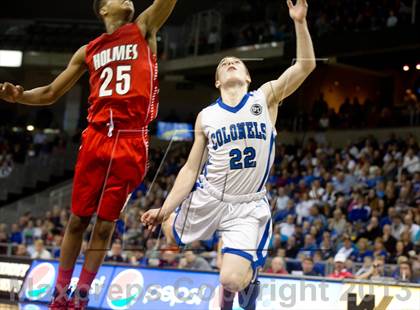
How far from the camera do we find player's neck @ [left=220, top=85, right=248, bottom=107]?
5094mm

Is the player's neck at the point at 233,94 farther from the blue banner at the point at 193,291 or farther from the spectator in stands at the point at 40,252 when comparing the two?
the spectator in stands at the point at 40,252

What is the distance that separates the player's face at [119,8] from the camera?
4992 millimetres

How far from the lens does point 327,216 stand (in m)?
8.71

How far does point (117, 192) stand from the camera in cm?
475

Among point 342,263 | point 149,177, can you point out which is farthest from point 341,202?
point 149,177

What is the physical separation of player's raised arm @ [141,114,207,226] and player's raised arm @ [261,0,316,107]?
0.54 meters

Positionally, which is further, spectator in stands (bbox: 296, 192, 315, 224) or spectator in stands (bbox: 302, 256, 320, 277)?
spectator in stands (bbox: 302, 256, 320, 277)

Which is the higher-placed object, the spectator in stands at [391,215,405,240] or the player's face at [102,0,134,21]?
the player's face at [102,0,134,21]

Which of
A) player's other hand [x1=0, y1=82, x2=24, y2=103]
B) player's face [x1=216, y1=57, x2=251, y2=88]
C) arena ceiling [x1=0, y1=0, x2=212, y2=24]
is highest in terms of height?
arena ceiling [x1=0, y1=0, x2=212, y2=24]

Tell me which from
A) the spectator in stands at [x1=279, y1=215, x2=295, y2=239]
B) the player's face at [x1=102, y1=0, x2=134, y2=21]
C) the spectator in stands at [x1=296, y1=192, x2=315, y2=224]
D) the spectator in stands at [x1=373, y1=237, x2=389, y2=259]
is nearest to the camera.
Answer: the player's face at [x1=102, y1=0, x2=134, y2=21]

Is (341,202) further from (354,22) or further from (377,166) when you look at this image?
(354,22)

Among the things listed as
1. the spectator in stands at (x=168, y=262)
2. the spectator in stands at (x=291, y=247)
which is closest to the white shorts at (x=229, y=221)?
the spectator in stands at (x=291, y=247)

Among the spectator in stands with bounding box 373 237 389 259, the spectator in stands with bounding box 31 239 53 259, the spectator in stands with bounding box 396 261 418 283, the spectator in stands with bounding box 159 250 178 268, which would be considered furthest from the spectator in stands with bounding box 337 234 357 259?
the spectator in stands with bounding box 31 239 53 259

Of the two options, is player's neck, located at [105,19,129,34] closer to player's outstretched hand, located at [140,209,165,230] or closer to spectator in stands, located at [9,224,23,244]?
player's outstretched hand, located at [140,209,165,230]
